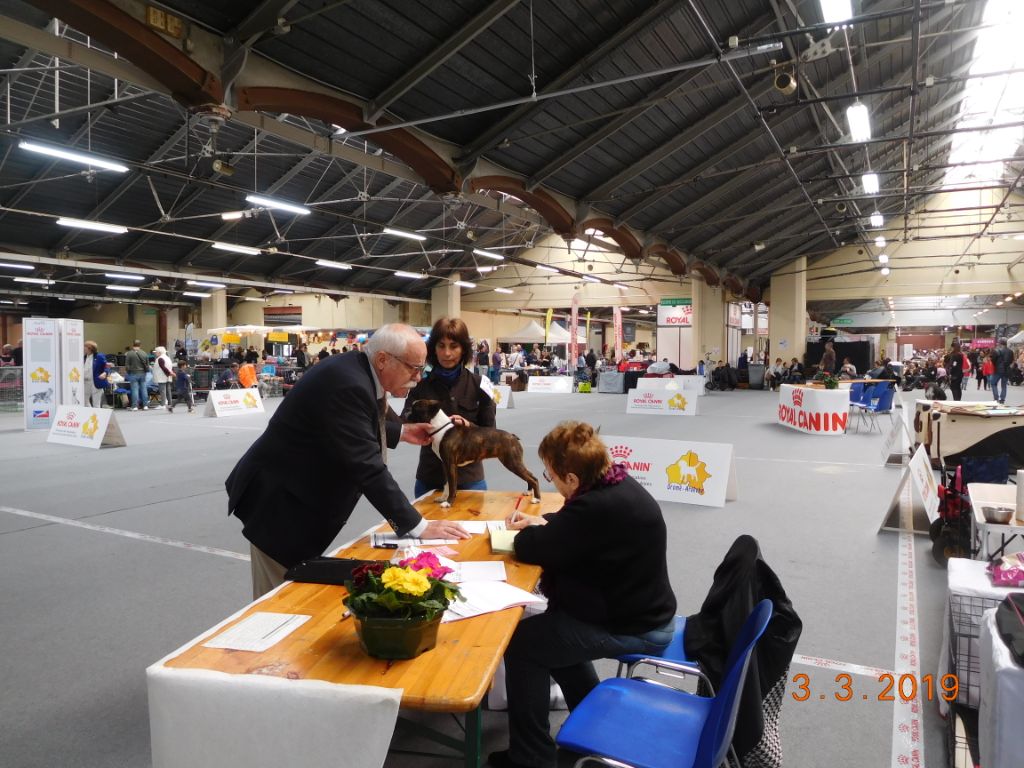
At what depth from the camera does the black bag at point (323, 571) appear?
6.46ft

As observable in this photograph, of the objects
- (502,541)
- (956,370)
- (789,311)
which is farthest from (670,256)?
(502,541)

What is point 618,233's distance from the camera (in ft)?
53.3

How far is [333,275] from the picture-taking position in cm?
2592

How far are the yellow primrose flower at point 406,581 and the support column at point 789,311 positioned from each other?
2611 cm

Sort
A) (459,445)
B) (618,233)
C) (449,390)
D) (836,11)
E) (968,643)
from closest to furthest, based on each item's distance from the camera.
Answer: (968,643) < (459,445) < (449,390) < (836,11) < (618,233)

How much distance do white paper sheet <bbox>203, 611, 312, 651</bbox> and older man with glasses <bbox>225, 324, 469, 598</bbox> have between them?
439mm

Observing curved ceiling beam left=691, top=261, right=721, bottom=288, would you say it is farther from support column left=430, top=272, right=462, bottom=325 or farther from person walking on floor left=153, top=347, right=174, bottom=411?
person walking on floor left=153, top=347, right=174, bottom=411

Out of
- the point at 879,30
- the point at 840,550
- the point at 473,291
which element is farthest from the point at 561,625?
the point at 473,291

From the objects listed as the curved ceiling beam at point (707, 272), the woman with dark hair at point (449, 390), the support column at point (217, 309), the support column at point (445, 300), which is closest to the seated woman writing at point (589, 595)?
the woman with dark hair at point (449, 390)

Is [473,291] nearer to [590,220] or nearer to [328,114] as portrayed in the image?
[590,220]

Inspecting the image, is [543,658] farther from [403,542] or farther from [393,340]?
[393,340]

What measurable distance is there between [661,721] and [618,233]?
1536 cm

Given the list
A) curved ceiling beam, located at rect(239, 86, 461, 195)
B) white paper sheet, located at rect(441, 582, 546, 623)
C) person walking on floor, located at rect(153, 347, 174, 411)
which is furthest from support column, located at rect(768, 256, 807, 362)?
white paper sheet, located at rect(441, 582, 546, 623)

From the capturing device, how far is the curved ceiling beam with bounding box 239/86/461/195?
25.1 ft
